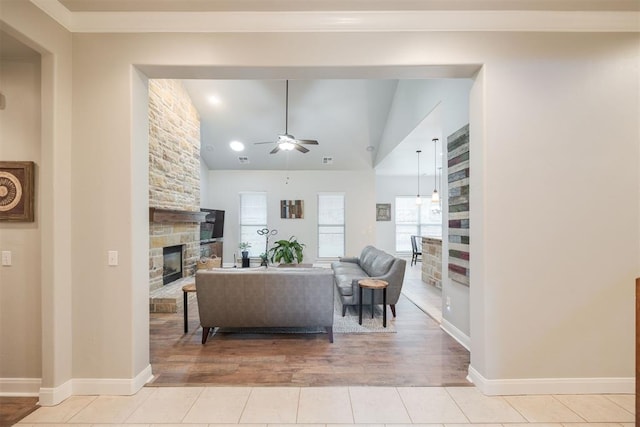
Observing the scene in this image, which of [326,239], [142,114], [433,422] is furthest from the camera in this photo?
[326,239]

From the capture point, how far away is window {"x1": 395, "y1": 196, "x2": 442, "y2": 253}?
10453 millimetres

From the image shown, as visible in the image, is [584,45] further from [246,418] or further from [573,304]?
[246,418]

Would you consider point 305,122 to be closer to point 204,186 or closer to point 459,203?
point 204,186

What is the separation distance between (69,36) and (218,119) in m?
4.73

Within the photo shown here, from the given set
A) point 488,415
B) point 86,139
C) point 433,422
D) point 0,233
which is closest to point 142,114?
point 86,139

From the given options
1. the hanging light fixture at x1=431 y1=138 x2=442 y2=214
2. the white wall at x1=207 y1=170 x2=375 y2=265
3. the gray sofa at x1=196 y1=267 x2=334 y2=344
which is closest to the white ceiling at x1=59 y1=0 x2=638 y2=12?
the gray sofa at x1=196 y1=267 x2=334 y2=344

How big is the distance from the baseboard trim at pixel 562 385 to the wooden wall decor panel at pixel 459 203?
3.23 feet

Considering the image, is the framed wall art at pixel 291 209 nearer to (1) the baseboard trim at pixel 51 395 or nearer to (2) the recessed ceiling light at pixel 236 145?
(2) the recessed ceiling light at pixel 236 145

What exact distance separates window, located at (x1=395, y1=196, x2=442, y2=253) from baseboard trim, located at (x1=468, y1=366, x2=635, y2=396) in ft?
26.4

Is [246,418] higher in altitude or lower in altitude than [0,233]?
lower

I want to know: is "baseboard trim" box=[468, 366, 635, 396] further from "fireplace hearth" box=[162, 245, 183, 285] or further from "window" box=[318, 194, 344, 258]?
"window" box=[318, 194, 344, 258]

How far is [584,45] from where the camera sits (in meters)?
2.41

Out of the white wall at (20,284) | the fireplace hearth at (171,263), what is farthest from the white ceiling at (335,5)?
the fireplace hearth at (171,263)

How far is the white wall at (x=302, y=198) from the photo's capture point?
8.88 meters
